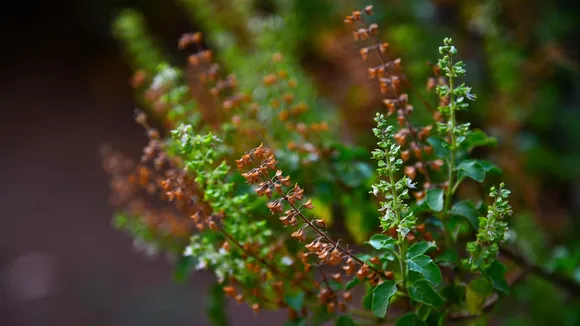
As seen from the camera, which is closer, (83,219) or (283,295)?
(283,295)

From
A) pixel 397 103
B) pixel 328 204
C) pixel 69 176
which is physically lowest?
pixel 328 204

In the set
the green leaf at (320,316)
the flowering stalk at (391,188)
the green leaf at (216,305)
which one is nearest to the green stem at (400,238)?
the flowering stalk at (391,188)

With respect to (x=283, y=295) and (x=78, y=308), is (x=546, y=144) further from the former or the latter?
(x=78, y=308)

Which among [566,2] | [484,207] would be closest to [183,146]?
[484,207]

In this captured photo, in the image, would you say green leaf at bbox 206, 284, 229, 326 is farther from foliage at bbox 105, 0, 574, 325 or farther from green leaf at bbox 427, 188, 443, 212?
green leaf at bbox 427, 188, 443, 212

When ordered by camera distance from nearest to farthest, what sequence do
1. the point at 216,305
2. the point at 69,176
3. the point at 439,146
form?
the point at 439,146
the point at 216,305
the point at 69,176

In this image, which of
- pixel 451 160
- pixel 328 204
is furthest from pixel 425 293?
pixel 328 204

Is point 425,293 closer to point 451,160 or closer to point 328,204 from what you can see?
point 451,160
